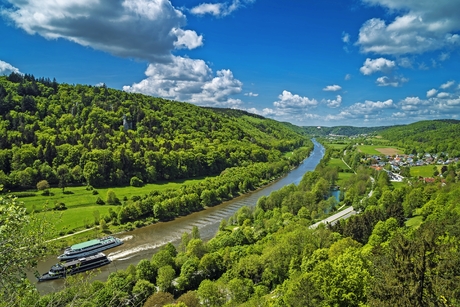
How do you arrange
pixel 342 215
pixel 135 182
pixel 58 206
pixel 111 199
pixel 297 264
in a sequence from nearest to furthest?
pixel 297 264 < pixel 342 215 < pixel 58 206 < pixel 111 199 < pixel 135 182

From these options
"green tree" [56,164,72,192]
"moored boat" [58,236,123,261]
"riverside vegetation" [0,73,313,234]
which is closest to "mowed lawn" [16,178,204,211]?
"riverside vegetation" [0,73,313,234]

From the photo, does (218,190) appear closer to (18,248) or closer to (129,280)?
(129,280)

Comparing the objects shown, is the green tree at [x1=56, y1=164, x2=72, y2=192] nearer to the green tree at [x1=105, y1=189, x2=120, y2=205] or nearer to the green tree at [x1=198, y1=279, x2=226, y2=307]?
the green tree at [x1=105, y1=189, x2=120, y2=205]

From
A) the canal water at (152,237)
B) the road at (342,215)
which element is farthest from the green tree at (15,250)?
the road at (342,215)

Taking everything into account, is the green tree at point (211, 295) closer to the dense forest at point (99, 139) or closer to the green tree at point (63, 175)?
the green tree at point (63, 175)

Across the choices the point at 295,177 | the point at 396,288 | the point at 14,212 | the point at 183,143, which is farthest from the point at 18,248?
the point at 183,143

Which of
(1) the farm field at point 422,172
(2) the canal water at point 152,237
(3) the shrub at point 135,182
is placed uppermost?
(3) the shrub at point 135,182

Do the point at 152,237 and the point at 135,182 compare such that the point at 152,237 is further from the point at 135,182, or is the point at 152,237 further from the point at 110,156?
the point at 110,156

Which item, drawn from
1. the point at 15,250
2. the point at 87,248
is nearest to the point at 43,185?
the point at 87,248
